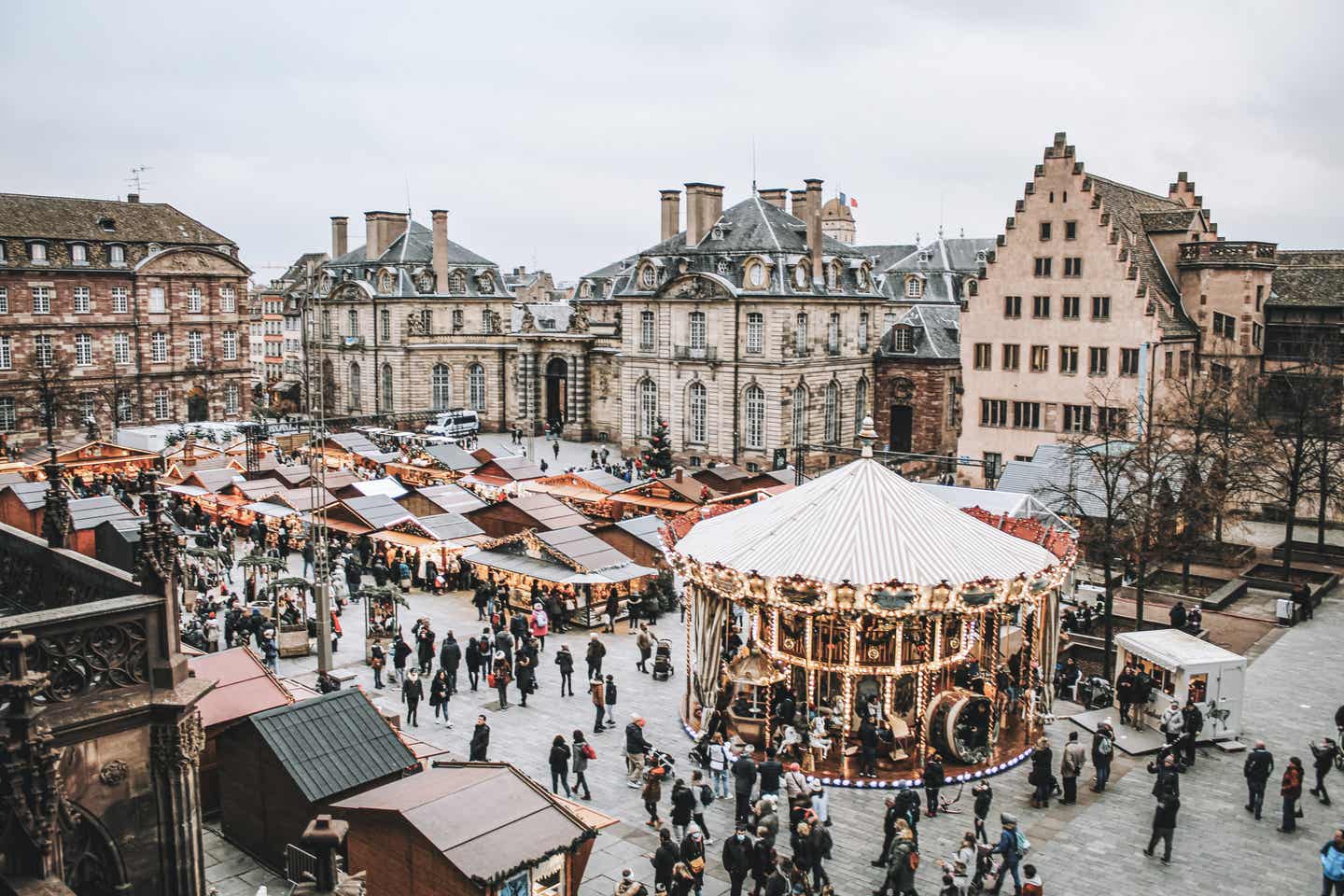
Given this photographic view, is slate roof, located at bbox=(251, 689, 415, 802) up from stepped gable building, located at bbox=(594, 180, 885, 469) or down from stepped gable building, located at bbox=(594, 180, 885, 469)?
down

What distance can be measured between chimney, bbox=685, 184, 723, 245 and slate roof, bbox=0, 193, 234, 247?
3179 cm

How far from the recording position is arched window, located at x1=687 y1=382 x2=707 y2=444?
5578cm

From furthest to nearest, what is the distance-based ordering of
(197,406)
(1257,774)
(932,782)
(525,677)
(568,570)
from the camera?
(197,406), (568,570), (525,677), (932,782), (1257,774)

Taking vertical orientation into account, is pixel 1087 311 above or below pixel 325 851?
above

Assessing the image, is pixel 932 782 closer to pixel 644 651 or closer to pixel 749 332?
pixel 644 651

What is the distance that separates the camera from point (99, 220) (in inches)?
2557

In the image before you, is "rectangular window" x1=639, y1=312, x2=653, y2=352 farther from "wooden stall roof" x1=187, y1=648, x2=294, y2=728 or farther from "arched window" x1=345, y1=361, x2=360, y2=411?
"wooden stall roof" x1=187, y1=648, x2=294, y2=728

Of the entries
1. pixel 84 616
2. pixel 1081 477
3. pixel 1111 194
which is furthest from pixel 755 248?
pixel 84 616

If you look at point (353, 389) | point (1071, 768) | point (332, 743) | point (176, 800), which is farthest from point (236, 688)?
point (353, 389)

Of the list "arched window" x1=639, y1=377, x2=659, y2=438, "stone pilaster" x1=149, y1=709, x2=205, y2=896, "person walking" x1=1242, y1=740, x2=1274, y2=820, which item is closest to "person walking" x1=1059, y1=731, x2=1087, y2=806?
"person walking" x1=1242, y1=740, x2=1274, y2=820

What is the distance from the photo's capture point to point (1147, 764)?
64.2ft

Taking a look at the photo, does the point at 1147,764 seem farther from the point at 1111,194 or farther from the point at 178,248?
the point at 178,248

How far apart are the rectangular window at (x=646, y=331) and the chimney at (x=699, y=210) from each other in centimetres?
425

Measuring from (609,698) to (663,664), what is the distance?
3388 millimetres
